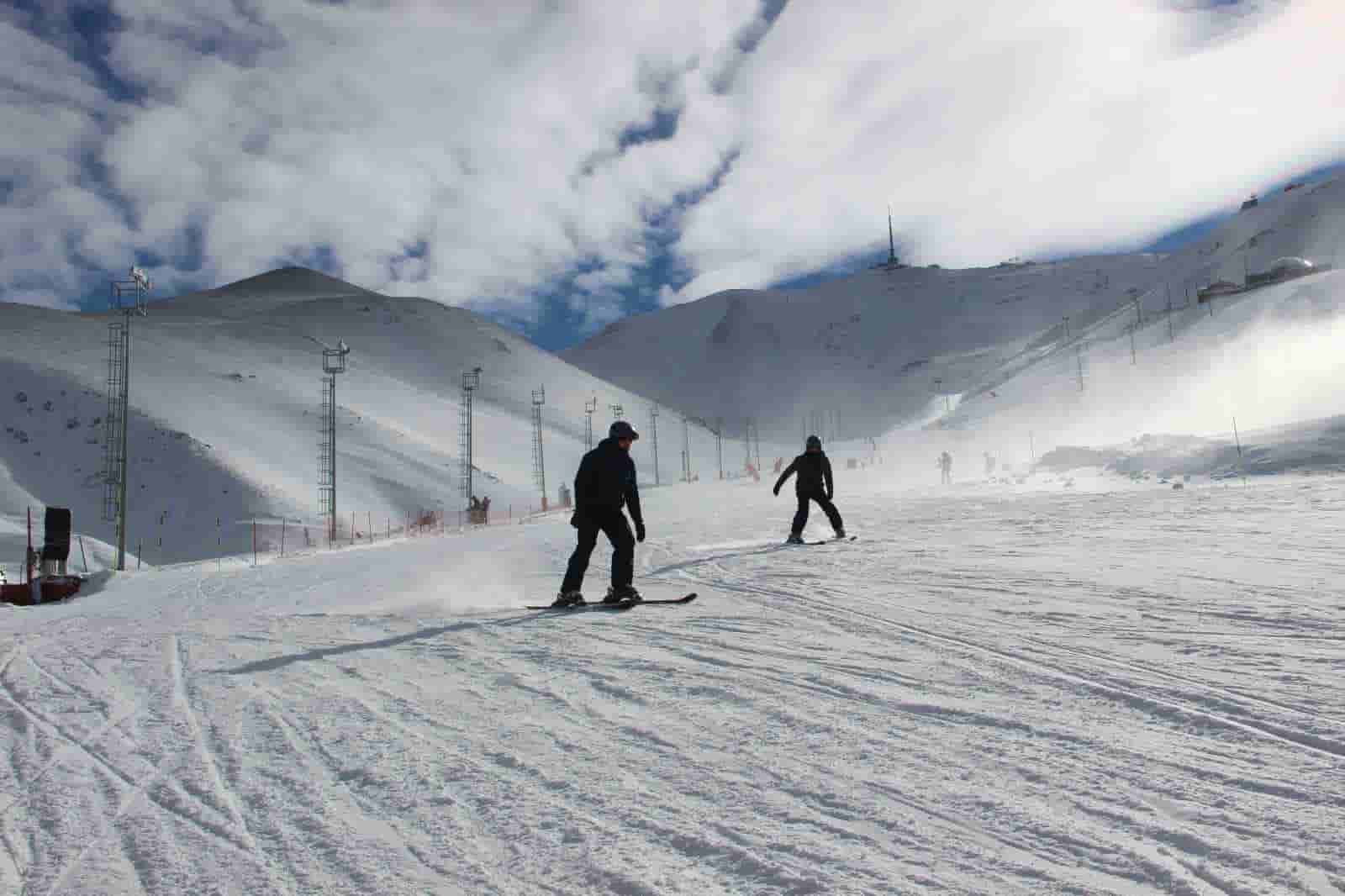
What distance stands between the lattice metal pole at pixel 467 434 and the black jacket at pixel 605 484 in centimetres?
5256

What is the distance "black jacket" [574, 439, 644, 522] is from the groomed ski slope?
1.24 meters

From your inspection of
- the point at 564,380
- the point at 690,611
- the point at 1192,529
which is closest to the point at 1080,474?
the point at 1192,529

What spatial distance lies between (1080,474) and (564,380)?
114 metres

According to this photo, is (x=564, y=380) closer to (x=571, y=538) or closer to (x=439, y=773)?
(x=571, y=538)

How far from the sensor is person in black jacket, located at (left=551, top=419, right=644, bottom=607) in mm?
8531

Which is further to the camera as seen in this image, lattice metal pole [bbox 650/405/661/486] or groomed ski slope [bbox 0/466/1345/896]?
lattice metal pole [bbox 650/405/661/486]

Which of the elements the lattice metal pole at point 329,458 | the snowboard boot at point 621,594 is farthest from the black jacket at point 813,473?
the lattice metal pole at point 329,458

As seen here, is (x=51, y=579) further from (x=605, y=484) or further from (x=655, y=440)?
(x=655, y=440)

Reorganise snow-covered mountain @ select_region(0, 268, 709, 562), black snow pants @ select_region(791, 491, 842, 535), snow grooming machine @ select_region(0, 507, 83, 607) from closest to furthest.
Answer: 1. black snow pants @ select_region(791, 491, 842, 535)
2. snow grooming machine @ select_region(0, 507, 83, 607)
3. snow-covered mountain @ select_region(0, 268, 709, 562)

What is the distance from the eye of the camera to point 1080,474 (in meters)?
32.9

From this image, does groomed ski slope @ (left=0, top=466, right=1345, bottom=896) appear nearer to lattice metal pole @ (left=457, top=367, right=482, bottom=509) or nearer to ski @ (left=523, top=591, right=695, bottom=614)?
→ ski @ (left=523, top=591, right=695, bottom=614)

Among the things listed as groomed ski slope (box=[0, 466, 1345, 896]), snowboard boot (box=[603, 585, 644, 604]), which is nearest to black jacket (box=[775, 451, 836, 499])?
groomed ski slope (box=[0, 466, 1345, 896])

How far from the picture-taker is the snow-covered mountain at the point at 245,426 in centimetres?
5116

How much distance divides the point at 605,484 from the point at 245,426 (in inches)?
2639
